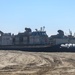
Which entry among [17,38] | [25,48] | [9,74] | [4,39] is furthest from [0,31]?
[9,74]

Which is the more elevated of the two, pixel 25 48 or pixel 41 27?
pixel 41 27

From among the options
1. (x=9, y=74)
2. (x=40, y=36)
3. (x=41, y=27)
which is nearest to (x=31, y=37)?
(x=40, y=36)

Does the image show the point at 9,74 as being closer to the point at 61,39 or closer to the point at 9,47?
the point at 9,47

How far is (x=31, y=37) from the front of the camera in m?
68.8

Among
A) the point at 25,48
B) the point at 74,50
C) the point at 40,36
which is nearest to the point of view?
the point at 74,50

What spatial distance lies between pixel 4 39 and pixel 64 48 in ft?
91.0

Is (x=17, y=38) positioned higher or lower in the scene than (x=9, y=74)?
higher

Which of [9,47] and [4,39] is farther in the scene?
[4,39]

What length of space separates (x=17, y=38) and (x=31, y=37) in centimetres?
394

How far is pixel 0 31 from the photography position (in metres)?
77.2

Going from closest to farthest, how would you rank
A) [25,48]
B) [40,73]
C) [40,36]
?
[40,73] < [25,48] < [40,36]

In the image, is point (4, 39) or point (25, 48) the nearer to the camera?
point (25, 48)

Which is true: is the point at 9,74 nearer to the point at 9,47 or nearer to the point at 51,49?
the point at 51,49

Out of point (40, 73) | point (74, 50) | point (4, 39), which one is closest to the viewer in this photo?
point (40, 73)
